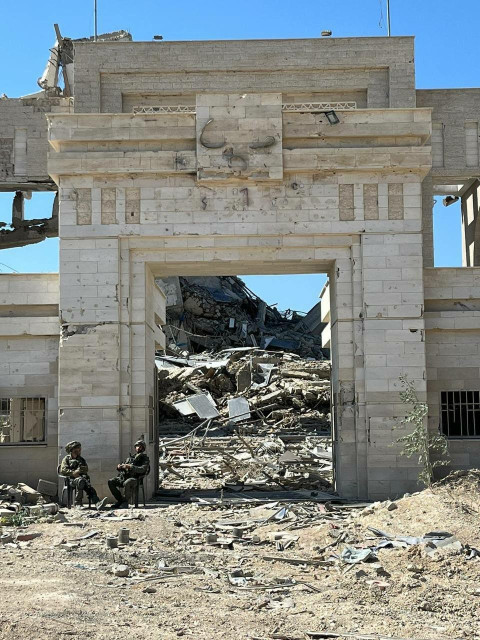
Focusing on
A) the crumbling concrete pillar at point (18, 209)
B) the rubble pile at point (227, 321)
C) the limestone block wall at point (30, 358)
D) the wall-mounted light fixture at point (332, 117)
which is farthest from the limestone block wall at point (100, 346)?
the rubble pile at point (227, 321)

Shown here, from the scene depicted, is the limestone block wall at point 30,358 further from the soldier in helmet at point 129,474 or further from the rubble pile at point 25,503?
the soldier in helmet at point 129,474

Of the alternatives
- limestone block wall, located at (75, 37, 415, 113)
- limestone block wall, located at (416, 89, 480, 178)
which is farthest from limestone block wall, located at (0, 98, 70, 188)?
limestone block wall, located at (416, 89, 480, 178)

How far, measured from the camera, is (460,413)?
833 inches

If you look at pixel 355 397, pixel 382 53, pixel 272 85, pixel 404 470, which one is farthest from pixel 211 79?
pixel 404 470

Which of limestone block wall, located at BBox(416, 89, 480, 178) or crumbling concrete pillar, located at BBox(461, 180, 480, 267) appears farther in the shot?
crumbling concrete pillar, located at BBox(461, 180, 480, 267)

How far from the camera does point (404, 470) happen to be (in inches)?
786

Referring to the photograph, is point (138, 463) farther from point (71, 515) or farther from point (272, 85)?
point (272, 85)

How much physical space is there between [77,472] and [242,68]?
12201mm

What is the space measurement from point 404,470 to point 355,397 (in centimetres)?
193

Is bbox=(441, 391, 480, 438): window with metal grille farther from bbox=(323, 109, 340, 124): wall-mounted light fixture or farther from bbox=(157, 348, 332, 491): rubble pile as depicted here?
bbox=(323, 109, 340, 124): wall-mounted light fixture

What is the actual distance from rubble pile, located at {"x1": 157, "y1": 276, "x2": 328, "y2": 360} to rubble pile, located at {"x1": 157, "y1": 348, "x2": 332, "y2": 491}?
23.7 ft

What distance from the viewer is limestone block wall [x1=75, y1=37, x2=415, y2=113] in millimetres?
24656

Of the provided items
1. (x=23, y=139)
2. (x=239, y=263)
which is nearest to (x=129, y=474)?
(x=239, y=263)

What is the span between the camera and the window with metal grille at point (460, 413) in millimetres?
21094
